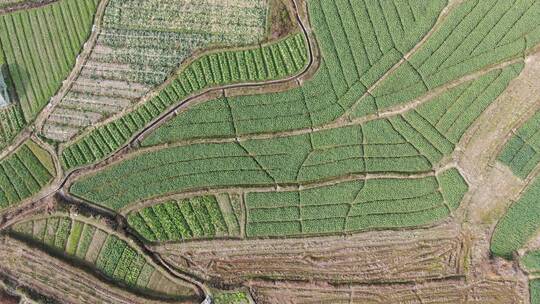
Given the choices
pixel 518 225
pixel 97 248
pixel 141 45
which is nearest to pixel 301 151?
pixel 141 45

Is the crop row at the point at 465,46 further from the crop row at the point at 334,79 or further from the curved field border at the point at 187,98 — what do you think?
the curved field border at the point at 187,98

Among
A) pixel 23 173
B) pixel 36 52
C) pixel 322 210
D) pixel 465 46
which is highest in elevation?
pixel 465 46

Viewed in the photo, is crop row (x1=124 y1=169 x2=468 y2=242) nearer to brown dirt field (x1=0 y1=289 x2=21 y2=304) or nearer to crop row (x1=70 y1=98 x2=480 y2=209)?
crop row (x1=70 y1=98 x2=480 y2=209)

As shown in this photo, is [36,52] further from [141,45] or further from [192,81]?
[192,81]

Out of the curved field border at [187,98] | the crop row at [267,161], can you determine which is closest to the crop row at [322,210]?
the crop row at [267,161]

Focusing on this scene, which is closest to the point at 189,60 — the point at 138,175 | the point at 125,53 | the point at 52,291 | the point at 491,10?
the point at 125,53

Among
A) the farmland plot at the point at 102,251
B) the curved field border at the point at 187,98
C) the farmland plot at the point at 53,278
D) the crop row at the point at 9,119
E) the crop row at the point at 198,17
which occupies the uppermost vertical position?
the crop row at the point at 198,17
